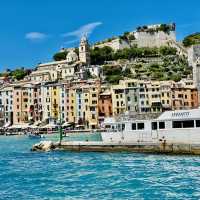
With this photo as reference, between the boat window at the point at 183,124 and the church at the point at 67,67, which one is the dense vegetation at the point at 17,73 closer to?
the church at the point at 67,67

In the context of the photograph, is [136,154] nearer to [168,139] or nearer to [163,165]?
[168,139]

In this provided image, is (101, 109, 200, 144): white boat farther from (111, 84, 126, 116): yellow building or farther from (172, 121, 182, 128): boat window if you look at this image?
(111, 84, 126, 116): yellow building

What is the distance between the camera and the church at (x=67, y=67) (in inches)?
5472

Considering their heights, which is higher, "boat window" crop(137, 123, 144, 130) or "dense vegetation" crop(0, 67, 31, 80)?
"dense vegetation" crop(0, 67, 31, 80)

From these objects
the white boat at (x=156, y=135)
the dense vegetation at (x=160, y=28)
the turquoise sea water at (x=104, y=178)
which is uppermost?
the dense vegetation at (x=160, y=28)

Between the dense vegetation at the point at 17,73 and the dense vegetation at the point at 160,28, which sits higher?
the dense vegetation at the point at 160,28

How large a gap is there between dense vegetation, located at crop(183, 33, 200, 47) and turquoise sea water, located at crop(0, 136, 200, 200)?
12865cm

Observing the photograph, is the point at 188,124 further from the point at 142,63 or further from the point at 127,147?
the point at 142,63

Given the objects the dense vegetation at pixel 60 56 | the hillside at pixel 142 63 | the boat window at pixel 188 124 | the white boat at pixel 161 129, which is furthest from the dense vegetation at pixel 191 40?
the boat window at pixel 188 124

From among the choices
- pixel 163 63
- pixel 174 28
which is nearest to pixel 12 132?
pixel 163 63

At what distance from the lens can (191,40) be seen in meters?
165

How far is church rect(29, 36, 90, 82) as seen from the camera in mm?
139000

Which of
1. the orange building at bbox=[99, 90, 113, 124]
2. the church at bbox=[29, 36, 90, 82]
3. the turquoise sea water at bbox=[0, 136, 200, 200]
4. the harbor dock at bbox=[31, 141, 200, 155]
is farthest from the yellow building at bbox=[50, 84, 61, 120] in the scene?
the turquoise sea water at bbox=[0, 136, 200, 200]

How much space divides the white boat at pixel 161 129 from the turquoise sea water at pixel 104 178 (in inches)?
87.3
